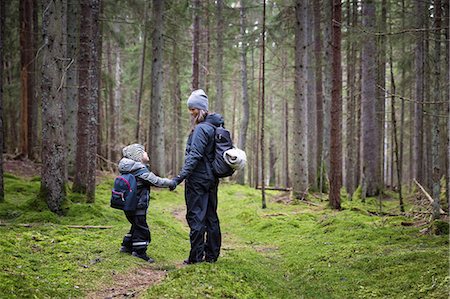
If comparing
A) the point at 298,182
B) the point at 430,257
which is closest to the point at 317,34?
the point at 298,182

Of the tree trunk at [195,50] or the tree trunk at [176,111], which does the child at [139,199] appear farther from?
the tree trunk at [176,111]

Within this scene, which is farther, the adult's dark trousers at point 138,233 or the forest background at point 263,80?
the forest background at point 263,80

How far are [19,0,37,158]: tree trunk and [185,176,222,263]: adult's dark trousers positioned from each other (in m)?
13.2

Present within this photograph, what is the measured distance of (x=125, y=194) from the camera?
6.15 meters

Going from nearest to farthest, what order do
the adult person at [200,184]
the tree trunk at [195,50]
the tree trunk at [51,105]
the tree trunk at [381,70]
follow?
1. the adult person at [200,184]
2. the tree trunk at [51,105]
3. the tree trunk at [381,70]
4. the tree trunk at [195,50]

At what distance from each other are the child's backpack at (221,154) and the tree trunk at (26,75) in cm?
1315

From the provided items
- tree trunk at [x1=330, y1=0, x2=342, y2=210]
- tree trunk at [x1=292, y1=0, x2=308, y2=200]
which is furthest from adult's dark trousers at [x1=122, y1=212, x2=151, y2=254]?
tree trunk at [x1=292, y1=0, x2=308, y2=200]

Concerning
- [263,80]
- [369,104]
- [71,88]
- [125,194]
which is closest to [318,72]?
[369,104]

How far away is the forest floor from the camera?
476cm

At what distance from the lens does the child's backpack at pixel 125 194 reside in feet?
20.1

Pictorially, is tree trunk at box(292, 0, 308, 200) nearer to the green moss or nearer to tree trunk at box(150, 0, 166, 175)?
the green moss

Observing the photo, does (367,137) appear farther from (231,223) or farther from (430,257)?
(430,257)

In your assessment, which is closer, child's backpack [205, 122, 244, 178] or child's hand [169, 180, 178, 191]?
child's backpack [205, 122, 244, 178]

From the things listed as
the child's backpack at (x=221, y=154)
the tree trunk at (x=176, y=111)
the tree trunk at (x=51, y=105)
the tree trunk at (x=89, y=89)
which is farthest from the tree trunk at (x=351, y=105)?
the tree trunk at (x=176, y=111)
